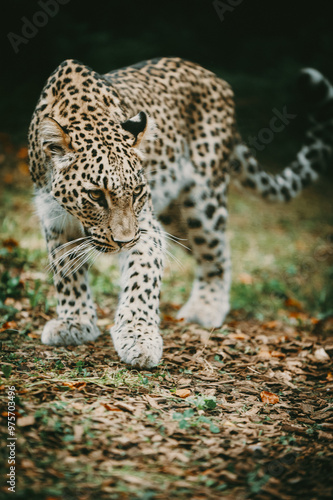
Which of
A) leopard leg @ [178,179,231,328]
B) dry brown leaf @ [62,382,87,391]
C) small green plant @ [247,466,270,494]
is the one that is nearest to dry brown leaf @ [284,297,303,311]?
leopard leg @ [178,179,231,328]

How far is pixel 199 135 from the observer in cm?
564

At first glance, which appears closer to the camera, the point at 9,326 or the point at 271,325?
the point at 9,326

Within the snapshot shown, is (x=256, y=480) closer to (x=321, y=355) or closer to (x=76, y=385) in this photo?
(x=76, y=385)

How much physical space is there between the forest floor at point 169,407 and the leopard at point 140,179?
33 cm

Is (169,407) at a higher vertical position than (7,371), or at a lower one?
higher

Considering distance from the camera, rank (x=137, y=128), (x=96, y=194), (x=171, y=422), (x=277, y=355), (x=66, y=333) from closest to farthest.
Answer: (x=171, y=422) → (x=96, y=194) → (x=137, y=128) → (x=66, y=333) → (x=277, y=355)

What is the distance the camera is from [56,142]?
3.76 meters

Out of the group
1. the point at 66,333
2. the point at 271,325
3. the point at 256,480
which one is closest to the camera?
the point at 256,480

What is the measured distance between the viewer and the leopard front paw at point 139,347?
12.5ft

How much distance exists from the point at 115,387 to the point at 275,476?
1.19 m

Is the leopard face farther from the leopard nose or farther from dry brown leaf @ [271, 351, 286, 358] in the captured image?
dry brown leaf @ [271, 351, 286, 358]

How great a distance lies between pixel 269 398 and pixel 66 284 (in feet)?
6.03

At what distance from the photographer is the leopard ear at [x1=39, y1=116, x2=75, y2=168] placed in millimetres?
3713

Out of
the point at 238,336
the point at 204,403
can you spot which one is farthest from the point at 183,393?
the point at 238,336
